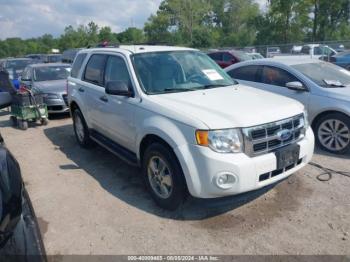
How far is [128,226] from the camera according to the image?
3660 mm

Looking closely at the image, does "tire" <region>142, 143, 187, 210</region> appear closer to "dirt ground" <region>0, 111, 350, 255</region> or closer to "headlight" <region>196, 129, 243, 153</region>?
"dirt ground" <region>0, 111, 350, 255</region>

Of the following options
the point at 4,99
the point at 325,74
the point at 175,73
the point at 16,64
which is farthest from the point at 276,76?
the point at 16,64

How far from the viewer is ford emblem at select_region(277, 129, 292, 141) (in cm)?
356

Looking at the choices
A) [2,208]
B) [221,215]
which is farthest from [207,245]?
[2,208]

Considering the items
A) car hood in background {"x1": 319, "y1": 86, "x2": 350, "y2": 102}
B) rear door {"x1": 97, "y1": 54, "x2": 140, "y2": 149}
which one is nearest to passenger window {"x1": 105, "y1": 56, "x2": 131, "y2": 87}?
rear door {"x1": 97, "y1": 54, "x2": 140, "y2": 149}

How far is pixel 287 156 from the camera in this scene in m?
3.58

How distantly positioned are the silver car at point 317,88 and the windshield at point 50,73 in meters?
6.43

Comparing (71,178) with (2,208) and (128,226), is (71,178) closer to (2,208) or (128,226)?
(128,226)

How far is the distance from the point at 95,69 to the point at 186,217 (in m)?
2.95

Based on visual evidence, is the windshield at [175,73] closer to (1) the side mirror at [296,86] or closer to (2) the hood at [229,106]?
(2) the hood at [229,106]

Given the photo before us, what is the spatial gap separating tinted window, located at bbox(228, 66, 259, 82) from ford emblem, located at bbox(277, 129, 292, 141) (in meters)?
3.27

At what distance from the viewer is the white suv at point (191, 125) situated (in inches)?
130

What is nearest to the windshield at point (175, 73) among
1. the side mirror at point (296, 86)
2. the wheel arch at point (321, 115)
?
the side mirror at point (296, 86)

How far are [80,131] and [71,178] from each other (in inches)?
Answer: 62.2
